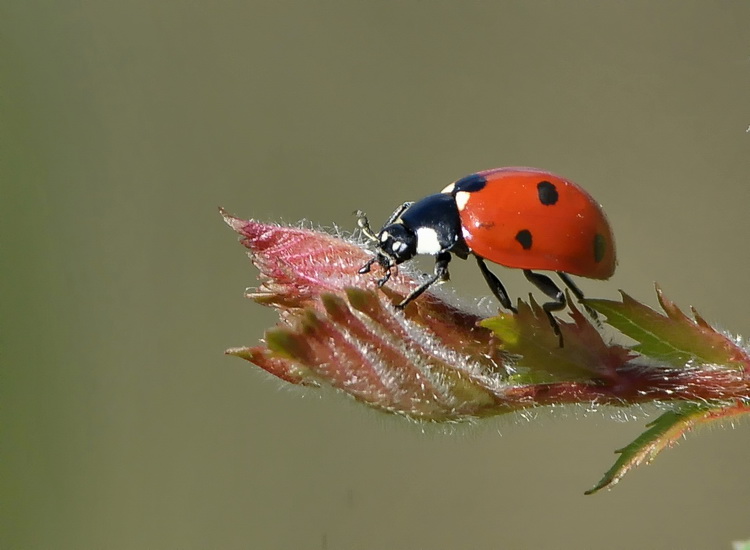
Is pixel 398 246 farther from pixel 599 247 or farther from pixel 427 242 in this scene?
pixel 599 247

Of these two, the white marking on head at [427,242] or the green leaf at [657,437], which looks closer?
the green leaf at [657,437]

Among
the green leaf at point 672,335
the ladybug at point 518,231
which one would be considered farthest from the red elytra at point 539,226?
the green leaf at point 672,335

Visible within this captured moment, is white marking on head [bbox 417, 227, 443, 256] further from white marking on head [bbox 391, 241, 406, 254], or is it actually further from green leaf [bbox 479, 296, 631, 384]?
green leaf [bbox 479, 296, 631, 384]

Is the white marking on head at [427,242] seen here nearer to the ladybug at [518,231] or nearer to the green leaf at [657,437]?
the ladybug at [518,231]

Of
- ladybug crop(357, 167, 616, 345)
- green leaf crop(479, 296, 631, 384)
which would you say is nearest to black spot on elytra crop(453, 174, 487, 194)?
ladybug crop(357, 167, 616, 345)

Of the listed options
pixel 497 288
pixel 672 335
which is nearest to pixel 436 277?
pixel 497 288

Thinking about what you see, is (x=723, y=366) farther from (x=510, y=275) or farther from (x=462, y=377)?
(x=510, y=275)

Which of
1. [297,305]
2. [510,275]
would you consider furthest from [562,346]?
[510,275]
